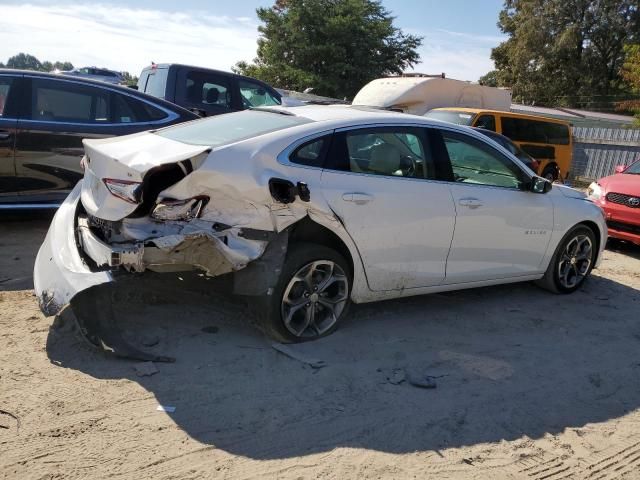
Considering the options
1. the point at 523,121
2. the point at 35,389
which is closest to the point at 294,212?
the point at 35,389

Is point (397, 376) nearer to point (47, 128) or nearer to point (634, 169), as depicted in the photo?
point (47, 128)

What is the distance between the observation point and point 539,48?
40.9 metres

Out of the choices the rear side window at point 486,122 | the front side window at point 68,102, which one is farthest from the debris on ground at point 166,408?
the rear side window at point 486,122

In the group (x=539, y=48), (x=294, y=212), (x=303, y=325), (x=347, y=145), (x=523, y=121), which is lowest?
(x=303, y=325)

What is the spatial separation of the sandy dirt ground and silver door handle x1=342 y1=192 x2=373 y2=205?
3.34ft

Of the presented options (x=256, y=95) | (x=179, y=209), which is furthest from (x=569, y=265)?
(x=256, y=95)

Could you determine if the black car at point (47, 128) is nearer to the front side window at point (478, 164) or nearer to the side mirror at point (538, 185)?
the front side window at point (478, 164)

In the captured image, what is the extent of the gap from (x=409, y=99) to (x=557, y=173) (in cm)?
423

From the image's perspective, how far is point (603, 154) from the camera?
1916cm

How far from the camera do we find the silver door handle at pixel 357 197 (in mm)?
4191

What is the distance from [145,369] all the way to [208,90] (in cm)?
793

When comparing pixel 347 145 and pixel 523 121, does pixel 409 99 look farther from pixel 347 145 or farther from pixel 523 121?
pixel 347 145

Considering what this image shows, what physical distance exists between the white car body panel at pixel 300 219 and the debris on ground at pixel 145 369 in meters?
0.57

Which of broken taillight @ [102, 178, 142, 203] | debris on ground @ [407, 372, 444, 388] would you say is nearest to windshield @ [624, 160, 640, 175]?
debris on ground @ [407, 372, 444, 388]
